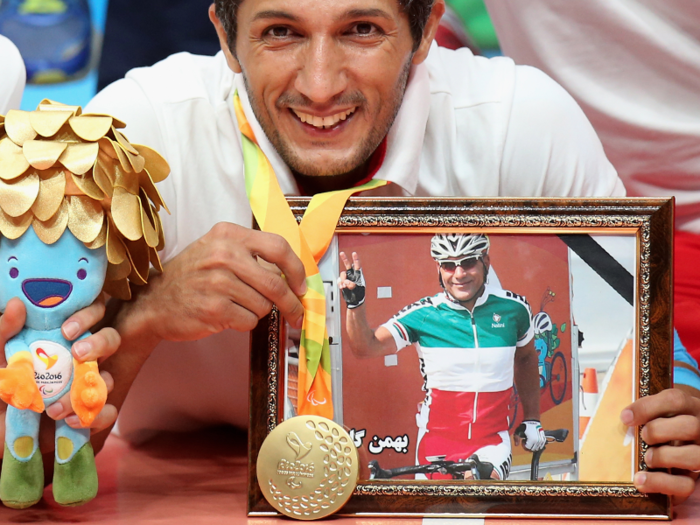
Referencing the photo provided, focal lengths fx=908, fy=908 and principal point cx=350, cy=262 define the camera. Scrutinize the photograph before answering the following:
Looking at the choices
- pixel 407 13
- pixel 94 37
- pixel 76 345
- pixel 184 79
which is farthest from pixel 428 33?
pixel 94 37

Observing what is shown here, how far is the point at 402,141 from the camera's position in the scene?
1.34m

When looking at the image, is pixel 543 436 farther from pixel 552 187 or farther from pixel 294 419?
pixel 552 187

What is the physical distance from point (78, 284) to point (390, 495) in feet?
1.43

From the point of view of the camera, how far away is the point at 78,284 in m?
1.03

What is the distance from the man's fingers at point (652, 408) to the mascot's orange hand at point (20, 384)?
2.21ft

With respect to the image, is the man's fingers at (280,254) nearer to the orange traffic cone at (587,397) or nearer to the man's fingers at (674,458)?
the orange traffic cone at (587,397)

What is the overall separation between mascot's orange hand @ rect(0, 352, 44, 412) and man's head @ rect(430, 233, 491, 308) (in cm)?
48

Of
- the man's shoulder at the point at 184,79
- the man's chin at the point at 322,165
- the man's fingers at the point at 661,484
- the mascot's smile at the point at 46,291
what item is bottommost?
the man's fingers at the point at 661,484

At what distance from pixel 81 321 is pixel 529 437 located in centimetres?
54

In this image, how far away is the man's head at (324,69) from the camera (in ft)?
3.97

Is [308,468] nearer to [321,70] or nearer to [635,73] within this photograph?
[321,70]

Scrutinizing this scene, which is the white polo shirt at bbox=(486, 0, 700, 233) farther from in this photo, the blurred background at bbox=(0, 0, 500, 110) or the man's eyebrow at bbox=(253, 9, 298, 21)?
the man's eyebrow at bbox=(253, 9, 298, 21)

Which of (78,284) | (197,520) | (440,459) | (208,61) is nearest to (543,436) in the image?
(440,459)

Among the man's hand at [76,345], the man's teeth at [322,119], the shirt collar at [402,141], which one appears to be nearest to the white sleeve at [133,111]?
the shirt collar at [402,141]
